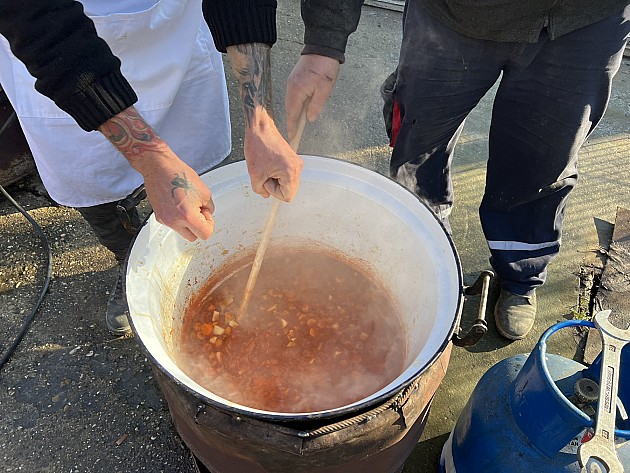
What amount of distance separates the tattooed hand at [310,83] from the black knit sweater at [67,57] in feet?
1.61

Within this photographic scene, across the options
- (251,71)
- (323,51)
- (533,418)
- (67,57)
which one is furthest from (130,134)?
(533,418)

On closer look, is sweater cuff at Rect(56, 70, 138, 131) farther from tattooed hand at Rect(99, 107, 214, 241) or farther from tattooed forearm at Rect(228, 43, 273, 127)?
tattooed forearm at Rect(228, 43, 273, 127)

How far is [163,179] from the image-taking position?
120cm

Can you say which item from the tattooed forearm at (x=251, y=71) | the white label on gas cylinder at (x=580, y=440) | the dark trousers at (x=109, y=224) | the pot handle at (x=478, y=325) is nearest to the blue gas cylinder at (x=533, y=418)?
A: the white label on gas cylinder at (x=580, y=440)

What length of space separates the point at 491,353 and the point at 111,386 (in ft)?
5.11

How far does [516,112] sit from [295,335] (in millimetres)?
1071

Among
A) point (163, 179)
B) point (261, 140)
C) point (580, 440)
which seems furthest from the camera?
point (261, 140)

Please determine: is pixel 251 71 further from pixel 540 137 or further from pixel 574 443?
pixel 574 443

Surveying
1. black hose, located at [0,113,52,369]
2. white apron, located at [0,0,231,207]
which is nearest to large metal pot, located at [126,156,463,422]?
white apron, located at [0,0,231,207]

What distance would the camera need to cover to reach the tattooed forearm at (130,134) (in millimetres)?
1223

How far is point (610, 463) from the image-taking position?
0.95m

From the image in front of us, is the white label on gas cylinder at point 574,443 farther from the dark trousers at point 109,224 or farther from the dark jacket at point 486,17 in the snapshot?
the dark trousers at point 109,224

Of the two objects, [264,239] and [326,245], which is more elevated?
[264,239]

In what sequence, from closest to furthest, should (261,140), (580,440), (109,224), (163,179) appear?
(580,440), (163,179), (261,140), (109,224)
